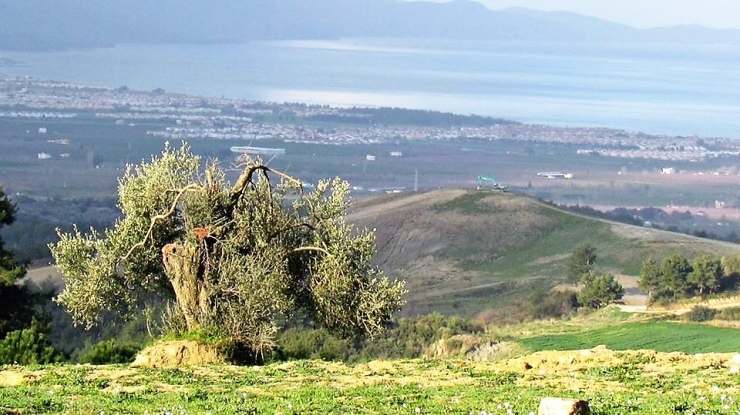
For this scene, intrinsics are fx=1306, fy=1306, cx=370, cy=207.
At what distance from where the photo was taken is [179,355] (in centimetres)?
2250

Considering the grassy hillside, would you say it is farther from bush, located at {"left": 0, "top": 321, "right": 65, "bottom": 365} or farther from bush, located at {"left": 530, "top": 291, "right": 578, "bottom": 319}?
bush, located at {"left": 0, "top": 321, "right": 65, "bottom": 365}

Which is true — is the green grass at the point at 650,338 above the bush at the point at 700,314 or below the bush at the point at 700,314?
above

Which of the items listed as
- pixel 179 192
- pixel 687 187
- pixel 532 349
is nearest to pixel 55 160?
pixel 687 187

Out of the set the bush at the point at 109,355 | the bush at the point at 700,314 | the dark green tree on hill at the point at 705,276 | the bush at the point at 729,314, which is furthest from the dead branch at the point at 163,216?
the dark green tree on hill at the point at 705,276

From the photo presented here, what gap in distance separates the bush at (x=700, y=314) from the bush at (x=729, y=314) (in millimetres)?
295

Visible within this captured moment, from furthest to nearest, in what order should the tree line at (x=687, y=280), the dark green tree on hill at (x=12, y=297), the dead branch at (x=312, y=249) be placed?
the tree line at (x=687, y=280) → the dark green tree on hill at (x=12, y=297) → the dead branch at (x=312, y=249)

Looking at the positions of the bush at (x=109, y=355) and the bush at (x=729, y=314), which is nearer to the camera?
the bush at (x=109, y=355)

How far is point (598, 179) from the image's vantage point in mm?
157500

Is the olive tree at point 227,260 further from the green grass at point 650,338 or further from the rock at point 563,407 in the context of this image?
the green grass at point 650,338

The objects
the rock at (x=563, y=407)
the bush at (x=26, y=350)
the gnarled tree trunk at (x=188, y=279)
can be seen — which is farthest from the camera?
the bush at (x=26, y=350)

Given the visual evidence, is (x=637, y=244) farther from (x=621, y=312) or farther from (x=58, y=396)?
(x=58, y=396)

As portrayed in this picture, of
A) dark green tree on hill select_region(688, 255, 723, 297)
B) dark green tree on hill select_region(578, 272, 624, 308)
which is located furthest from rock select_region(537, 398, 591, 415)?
dark green tree on hill select_region(688, 255, 723, 297)

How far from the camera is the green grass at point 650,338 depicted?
34.0 m

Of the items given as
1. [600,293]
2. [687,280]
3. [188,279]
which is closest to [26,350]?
[188,279]
